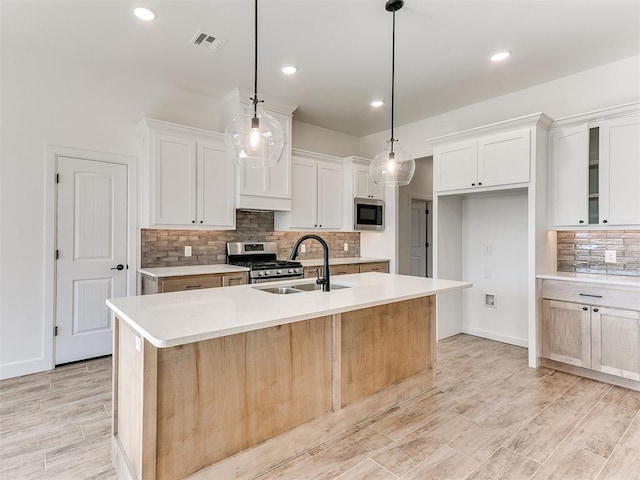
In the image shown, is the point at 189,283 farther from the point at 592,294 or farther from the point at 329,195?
the point at 592,294

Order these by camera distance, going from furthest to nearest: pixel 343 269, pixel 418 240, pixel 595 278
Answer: pixel 418 240 → pixel 343 269 → pixel 595 278

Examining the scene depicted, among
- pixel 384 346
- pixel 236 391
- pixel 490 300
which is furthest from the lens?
pixel 490 300

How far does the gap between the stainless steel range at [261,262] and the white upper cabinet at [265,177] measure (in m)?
0.55

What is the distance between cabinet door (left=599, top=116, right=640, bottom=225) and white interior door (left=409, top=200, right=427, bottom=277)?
3420 mm

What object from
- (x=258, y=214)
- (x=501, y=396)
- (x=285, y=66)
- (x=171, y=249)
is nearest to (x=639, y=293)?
(x=501, y=396)

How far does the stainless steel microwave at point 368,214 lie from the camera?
5.27 metres

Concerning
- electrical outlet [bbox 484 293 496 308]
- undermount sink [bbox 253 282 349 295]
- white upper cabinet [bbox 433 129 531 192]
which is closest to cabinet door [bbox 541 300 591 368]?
electrical outlet [bbox 484 293 496 308]

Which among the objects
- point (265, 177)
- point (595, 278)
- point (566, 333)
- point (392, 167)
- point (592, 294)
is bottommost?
point (566, 333)

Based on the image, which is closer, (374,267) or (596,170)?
(596,170)

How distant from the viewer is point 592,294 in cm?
313

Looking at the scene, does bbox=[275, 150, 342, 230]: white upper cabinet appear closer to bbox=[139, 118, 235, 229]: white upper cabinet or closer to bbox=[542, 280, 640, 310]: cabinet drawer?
bbox=[139, 118, 235, 229]: white upper cabinet

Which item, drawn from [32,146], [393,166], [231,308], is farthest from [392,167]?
[32,146]

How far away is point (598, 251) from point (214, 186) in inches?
158

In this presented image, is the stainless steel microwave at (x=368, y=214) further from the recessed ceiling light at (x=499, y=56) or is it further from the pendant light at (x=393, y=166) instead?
the recessed ceiling light at (x=499, y=56)
